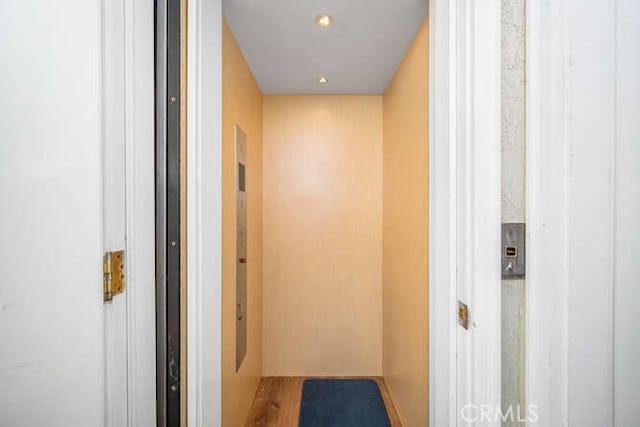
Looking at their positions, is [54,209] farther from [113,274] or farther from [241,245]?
[241,245]

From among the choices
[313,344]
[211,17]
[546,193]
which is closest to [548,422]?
[546,193]

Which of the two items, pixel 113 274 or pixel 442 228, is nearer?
pixel 113 274

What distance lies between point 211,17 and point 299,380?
98.7 inches

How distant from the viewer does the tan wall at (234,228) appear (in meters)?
1.47

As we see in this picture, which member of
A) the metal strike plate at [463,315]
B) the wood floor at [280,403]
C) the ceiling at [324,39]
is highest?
the ceiling at [324,39]

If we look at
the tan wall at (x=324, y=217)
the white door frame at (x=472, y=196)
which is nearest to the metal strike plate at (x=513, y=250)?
the white door frame at (x=472, y=196)

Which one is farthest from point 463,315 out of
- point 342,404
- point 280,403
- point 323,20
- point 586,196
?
point 280,403

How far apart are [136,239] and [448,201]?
30.4 inches

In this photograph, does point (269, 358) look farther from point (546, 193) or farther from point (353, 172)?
point (546, 193)

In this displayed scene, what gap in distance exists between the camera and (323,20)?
4.99 ft

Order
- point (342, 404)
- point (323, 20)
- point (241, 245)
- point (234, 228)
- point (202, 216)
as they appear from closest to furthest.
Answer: point (202, 216) < point (323, 20) < point (234, 228) < point (241, 245) < point (342, 404)

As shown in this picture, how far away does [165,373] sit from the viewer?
34.8 inches

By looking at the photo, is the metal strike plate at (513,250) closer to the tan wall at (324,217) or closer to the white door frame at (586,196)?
the white door frame at (586,196)

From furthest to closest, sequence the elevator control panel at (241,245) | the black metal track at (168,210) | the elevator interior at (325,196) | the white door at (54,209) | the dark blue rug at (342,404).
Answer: the dark blue rug at (342,404)
the elevator control panel at (241,245)
the elevator interior at (325,196)
the black metal track at (168,210)
the white door at (54,209)
